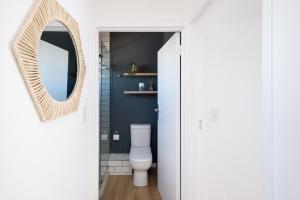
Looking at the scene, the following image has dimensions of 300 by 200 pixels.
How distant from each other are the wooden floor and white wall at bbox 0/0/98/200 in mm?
1143

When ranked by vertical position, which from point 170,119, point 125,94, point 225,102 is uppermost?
point 125,94

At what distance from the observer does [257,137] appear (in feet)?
5.04

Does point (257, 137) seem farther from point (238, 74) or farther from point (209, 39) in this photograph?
point (209, 39)

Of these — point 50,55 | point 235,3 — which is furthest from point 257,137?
point 50,55

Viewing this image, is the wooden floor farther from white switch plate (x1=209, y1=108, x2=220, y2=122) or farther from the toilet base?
white switch plate (x1=209, y1=108, x2=220, y2=122)

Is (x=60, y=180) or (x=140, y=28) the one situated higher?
(x=140, y=28)

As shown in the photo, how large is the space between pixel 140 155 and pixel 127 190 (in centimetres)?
48

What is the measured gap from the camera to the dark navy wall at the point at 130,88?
3562 millimetres

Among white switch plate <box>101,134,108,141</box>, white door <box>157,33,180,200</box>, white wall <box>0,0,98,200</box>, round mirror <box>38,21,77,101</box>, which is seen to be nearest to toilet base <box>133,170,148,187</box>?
white door <box>157,33,180,200</box>

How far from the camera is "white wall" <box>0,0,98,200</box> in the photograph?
0.72m

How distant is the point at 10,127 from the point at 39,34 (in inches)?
A: 15.9

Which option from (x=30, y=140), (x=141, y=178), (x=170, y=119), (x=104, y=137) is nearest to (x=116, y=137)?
(x=104, y=137)

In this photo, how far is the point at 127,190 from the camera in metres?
2.94

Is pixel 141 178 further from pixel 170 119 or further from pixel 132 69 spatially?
pixel 132 69
